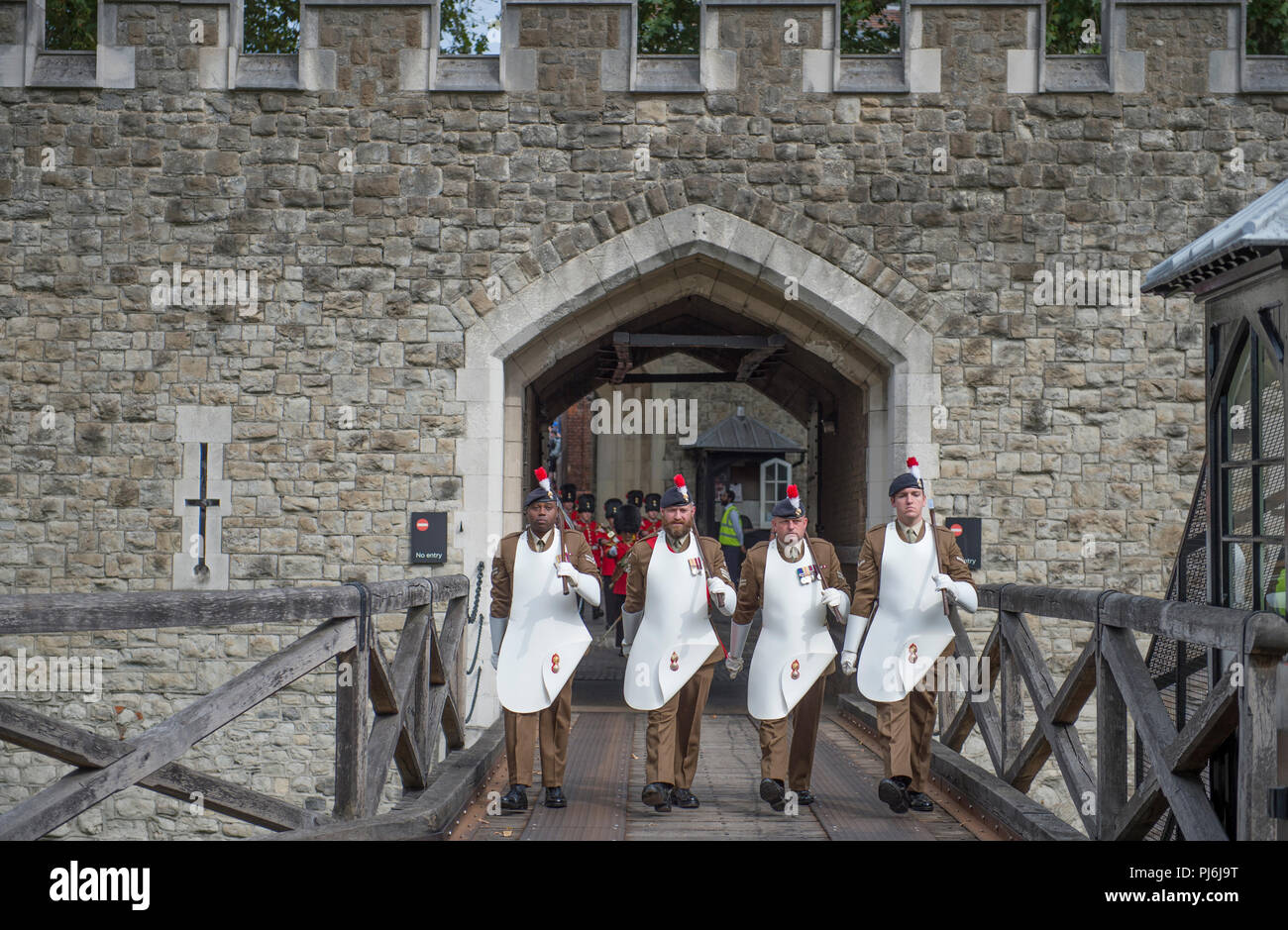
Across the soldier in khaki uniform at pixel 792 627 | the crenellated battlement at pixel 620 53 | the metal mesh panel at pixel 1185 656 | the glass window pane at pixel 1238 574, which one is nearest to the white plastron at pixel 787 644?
the soldier in khaki uniform at pixel 792 627

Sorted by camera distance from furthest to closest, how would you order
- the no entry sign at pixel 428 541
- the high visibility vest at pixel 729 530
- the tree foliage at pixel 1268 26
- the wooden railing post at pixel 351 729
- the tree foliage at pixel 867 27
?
1. the tree foliage at pixel 867 27
2. the tree foliage at pixel 1268 26
3. the high visibility vest at pixel 729 530
4. the no entry sign at pixel 428 541
5. the wooden railing post at pixel 351 729

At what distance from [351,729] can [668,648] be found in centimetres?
163

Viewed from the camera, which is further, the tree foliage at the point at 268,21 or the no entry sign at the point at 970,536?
the tree foliage at the point at 268,21

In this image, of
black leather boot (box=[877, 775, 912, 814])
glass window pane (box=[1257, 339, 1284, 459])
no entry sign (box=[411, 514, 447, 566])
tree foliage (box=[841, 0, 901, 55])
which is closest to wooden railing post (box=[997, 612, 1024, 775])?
black leather boot (box=[877, 775, 912, 814])

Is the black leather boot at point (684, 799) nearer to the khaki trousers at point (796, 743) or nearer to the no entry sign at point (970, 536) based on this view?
the khaki trousers at point (796, 743)

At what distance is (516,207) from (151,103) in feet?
8.69

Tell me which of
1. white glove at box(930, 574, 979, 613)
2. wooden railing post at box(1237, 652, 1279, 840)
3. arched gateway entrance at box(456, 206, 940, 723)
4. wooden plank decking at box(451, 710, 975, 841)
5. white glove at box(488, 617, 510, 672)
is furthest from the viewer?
arched gateway entrance at box(456, 206, 940, 723)

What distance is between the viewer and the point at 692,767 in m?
5.82

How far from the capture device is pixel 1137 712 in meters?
3.81

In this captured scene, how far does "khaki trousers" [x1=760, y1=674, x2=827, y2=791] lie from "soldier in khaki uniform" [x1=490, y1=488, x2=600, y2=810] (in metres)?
0.91

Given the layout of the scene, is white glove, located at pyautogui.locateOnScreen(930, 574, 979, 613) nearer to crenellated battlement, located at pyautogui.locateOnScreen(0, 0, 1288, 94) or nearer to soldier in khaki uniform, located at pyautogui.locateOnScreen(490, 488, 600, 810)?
soldier in khaki uniform, located at pyautogui.locateOnScreen(490, 488, 600, 810)

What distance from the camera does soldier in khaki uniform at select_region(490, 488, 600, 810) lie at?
219 inches

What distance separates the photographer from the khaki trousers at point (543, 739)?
5.59m

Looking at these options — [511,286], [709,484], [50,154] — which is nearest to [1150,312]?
[511,286]
